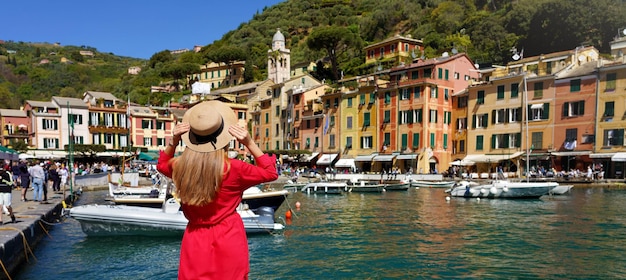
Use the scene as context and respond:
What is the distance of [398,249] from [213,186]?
37.5 feet

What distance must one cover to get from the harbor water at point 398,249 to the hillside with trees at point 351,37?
4371cm

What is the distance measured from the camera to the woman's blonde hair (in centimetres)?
290

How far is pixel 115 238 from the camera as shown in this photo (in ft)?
47.8

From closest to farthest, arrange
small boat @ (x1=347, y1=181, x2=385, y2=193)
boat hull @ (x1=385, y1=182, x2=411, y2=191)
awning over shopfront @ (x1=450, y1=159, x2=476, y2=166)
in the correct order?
small boat @ (x1=347, y1=181, x2=385, y2=193) → boat hull @ (x1=385, y1=182, x2=411, y2=191) → awning over shopfront @ (x1=450, y1=159, x2=476, y2=166)

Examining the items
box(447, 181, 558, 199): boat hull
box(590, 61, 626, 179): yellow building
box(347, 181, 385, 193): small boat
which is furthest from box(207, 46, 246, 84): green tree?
box(447, 181, 558, 199): boat hull

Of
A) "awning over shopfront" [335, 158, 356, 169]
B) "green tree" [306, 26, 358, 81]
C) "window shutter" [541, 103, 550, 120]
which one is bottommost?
"awning over shopfront" [335, 158, 356, 169]

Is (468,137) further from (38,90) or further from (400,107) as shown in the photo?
(38,90)

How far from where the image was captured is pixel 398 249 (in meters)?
13.5

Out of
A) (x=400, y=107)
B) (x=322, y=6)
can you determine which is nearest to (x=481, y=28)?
(x=400, y=107)

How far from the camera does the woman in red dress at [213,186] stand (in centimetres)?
291

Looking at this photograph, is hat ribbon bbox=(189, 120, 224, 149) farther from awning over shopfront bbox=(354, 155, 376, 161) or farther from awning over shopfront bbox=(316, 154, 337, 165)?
awning over shopfront bbox=(316, 154, 337, 165)

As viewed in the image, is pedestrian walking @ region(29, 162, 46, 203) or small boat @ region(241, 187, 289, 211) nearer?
pedestrian walking @ region(29, 162, 46, 203)

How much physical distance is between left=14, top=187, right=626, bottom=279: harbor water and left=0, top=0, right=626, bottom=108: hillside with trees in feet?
143

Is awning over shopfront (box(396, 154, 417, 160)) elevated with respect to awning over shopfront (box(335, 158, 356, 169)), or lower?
elevated
